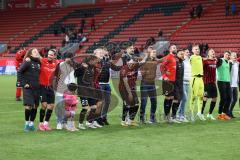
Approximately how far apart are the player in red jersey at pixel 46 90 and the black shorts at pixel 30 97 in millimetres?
194

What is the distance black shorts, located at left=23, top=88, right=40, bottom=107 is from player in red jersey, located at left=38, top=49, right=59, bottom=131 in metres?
0.19

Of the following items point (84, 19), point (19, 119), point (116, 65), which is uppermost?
point (84, 19)

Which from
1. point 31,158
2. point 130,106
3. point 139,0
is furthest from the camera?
point 139,0

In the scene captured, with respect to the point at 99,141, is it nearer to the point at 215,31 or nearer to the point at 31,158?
the point at 31,158

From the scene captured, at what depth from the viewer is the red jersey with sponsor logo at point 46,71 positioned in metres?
11.1

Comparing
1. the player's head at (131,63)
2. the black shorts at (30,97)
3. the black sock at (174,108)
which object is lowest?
the black sock at (174,108)

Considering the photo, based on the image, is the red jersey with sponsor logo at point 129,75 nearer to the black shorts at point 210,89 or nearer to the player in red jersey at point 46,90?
the player in red jersey at point 46,90

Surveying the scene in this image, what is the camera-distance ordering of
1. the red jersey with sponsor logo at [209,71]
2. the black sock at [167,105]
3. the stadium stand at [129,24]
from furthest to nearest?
the stadium stand at [129,24]
the red jersey with sponsor logo at [209,71]
the black sock at [167,105]

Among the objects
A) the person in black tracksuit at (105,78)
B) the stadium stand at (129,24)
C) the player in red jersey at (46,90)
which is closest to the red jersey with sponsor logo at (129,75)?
the person in black tracksuit at (105,78)

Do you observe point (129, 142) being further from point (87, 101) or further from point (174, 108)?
point (174, 108)

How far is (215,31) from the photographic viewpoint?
34.9 metres

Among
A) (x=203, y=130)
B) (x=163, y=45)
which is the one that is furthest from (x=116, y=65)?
(x=163, y=45)

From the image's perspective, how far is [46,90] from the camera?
435 inches

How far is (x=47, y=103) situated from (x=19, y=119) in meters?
2.29
